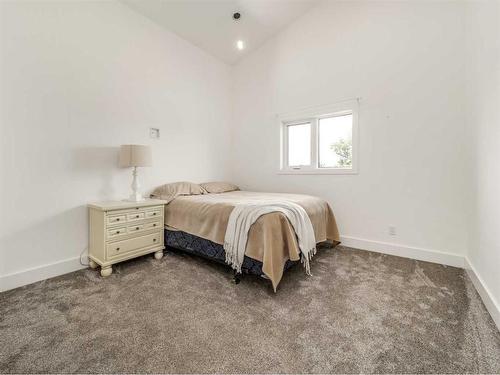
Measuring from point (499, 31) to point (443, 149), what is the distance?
1160 millimetres

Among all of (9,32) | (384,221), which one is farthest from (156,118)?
(384,221)

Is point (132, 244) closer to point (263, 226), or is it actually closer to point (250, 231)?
point (250, 231)

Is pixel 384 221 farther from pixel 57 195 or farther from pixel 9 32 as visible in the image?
pixel 9 32

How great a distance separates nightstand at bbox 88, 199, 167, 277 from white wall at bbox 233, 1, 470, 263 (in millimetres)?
1984

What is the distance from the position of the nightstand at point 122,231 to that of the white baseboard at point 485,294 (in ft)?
9.32

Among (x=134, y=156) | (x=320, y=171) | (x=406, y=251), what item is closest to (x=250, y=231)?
(x=134, y=156)

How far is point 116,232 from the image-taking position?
2145mm

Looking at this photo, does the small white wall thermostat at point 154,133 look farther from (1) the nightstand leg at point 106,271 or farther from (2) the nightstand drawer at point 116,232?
(1) the nightstand leg at point 106,271

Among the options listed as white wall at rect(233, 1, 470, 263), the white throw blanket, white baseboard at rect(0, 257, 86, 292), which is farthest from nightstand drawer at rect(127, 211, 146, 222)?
white wall at rect(233, 1, 470, 263)

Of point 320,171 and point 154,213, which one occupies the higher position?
point 320,171

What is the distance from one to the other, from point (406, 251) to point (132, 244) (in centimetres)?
305

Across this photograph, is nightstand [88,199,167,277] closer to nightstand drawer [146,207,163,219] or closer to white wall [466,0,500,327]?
nightstand drawer [146,207,163,219]

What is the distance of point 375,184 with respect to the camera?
272cm

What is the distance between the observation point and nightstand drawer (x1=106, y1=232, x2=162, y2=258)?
2111 mm
